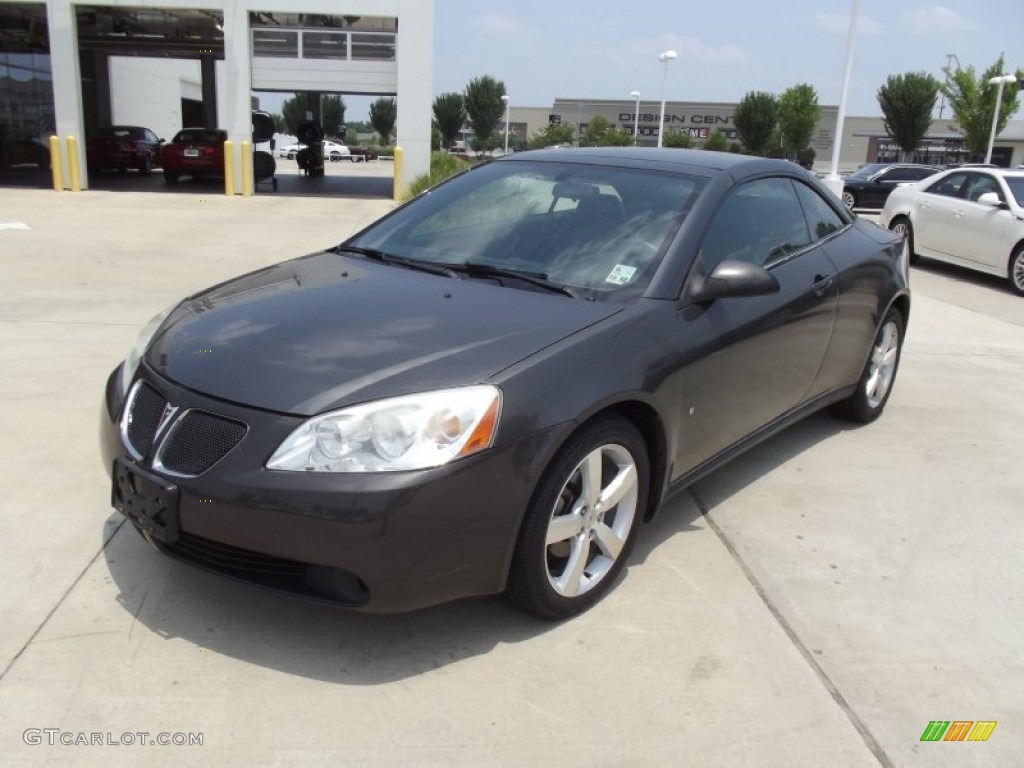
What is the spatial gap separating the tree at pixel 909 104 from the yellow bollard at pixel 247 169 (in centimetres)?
4147

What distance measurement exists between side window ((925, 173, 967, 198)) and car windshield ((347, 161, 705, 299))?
9.74m

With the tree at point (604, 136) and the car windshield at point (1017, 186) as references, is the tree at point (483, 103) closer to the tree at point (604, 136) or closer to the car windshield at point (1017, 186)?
the tree at point (604, 136)

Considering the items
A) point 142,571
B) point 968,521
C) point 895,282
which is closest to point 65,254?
point 142,571

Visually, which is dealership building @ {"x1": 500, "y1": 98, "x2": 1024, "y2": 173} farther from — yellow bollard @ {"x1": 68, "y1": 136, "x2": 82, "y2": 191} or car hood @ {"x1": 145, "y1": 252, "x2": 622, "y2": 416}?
car hood @ {"x1": 145, "y1": 252, "x2": 622, "y2": 416}

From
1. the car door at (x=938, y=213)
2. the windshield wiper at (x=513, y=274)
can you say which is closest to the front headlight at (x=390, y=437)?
the windshield wiper at (x=513, y=274)

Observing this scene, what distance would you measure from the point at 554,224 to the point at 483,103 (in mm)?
65481

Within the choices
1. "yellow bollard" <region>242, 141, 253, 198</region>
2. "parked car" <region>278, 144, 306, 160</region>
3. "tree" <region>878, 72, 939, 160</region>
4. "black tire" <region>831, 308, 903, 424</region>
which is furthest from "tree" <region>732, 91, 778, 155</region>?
"black tire" <region>831, 308, 903, 424</region>

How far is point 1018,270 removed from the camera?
10992 millimetres

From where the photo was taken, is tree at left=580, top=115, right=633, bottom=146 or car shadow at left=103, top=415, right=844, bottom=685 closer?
car shadow at left=103, top=415, right=844, bottom=685

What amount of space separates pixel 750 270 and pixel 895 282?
2200mm

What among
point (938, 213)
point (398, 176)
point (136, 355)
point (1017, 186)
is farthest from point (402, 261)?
point (398, 176)

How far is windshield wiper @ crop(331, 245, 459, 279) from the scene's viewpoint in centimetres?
368

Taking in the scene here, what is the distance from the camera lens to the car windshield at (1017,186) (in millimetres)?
11148

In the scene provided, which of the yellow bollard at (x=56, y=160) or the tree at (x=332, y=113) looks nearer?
the yellow bollard at (x=56, y=160)
